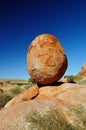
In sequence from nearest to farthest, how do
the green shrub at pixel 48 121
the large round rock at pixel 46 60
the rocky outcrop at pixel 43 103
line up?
the green shrub at pixel 48 121
the rocky outcrop at pixel 43 103
the large round rock at pixel 46 60

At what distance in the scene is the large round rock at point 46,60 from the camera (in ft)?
52.1

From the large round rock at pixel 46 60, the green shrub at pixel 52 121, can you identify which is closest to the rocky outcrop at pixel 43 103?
the green shrub at pixel 52 121

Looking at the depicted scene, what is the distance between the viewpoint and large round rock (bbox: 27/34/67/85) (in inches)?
625

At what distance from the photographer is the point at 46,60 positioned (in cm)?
1589

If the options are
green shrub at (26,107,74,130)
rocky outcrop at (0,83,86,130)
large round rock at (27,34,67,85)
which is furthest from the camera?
large round rock at (27,34,67,85)

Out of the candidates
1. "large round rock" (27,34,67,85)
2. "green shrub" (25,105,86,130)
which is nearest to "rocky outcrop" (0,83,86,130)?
"green shrub" (25,105,86,130)

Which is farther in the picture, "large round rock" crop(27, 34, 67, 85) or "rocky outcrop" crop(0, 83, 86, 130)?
"large round rock" crop(27, 34, 67, 85)

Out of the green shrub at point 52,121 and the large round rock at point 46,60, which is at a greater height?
the large round rock at point 46,60

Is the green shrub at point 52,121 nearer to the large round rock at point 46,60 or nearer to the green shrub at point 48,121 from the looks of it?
the green shrub at point 48,121

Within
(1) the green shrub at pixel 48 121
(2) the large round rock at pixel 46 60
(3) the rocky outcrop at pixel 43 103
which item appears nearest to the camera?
(1) the green shrub at pixel 48 121

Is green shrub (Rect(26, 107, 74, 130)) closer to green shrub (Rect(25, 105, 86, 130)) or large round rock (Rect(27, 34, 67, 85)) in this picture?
green shrub (Rect(25, 105, 86, 130))

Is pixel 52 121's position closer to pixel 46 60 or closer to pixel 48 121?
pixel 48 121

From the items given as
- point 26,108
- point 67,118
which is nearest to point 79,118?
point 67,118

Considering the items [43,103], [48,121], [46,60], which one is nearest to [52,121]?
[48,121]
